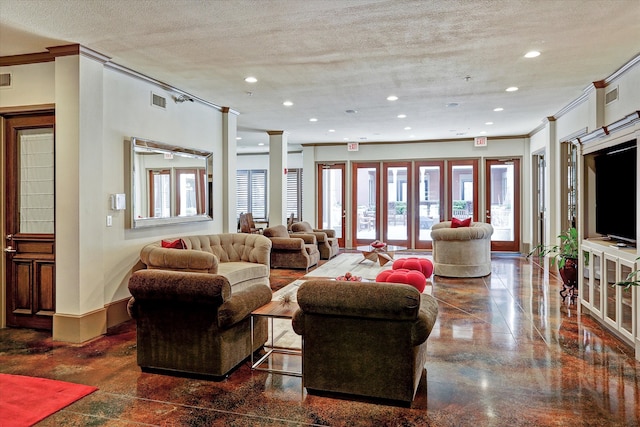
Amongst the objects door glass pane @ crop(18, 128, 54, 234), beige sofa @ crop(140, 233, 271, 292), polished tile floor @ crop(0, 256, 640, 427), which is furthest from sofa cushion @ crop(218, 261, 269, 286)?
door glass pane @ crop(18, 128, 54, 234)

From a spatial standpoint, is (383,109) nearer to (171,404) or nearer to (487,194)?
(487,194)

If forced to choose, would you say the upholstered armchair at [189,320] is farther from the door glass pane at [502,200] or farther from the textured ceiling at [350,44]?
the door glass pane at [502,200]

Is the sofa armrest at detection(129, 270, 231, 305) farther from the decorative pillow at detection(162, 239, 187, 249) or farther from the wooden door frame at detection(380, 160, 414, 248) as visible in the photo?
the wooden door frame at detection(380, 160, 414, 248)

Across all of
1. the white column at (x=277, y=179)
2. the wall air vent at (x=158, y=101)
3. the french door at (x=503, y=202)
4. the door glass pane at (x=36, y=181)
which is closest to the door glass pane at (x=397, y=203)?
the french door at (x=503, y=202)

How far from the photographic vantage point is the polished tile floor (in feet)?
8.54

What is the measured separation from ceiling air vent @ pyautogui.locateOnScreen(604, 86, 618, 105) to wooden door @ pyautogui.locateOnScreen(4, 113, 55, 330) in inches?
258

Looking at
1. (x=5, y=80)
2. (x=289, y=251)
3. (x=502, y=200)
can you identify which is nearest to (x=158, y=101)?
(x=5, y=80)

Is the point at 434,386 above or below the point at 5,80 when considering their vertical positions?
below

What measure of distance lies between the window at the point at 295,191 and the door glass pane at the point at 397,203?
2.63 meters

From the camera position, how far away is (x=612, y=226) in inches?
173

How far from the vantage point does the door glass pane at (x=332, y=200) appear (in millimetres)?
11547

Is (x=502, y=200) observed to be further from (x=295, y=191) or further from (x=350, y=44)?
(x=350, y=44)

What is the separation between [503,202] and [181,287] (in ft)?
30.8

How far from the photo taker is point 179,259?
182 inches
